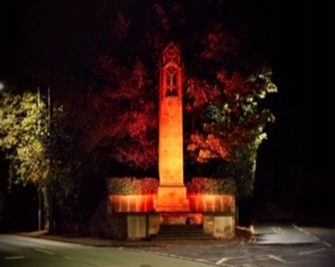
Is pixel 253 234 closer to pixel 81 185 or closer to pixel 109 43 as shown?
pixel 81 185

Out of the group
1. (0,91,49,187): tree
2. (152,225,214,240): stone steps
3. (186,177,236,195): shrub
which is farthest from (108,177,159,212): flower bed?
(0,91,49,187): tree

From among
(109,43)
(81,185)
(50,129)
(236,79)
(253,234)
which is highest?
(109,43)

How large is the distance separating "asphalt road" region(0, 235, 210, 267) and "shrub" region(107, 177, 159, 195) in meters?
4.72

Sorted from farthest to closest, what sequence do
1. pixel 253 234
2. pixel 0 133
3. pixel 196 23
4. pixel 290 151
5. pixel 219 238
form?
pixel 290 151
pixel 0 133
pixel 196 23
pixel 253 234
pixel 219 238

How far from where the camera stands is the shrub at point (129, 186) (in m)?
31.7

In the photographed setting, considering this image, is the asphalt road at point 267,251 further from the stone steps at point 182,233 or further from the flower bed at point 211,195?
the flower bed at point 211,195

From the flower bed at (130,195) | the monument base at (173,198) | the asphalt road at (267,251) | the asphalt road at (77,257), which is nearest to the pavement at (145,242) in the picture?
the asphalt road at (267,251)

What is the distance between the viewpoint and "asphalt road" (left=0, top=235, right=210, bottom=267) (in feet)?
65.1

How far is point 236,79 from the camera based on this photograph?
34375mm

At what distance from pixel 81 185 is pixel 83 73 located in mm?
5905

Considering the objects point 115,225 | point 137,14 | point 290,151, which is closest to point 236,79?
point 137,14

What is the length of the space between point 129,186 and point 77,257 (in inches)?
391

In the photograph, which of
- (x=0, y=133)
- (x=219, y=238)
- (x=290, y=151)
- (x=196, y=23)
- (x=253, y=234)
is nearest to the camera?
(x=219, y=238)

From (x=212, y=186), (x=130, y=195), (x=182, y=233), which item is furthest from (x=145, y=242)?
(x=212, y=186)
